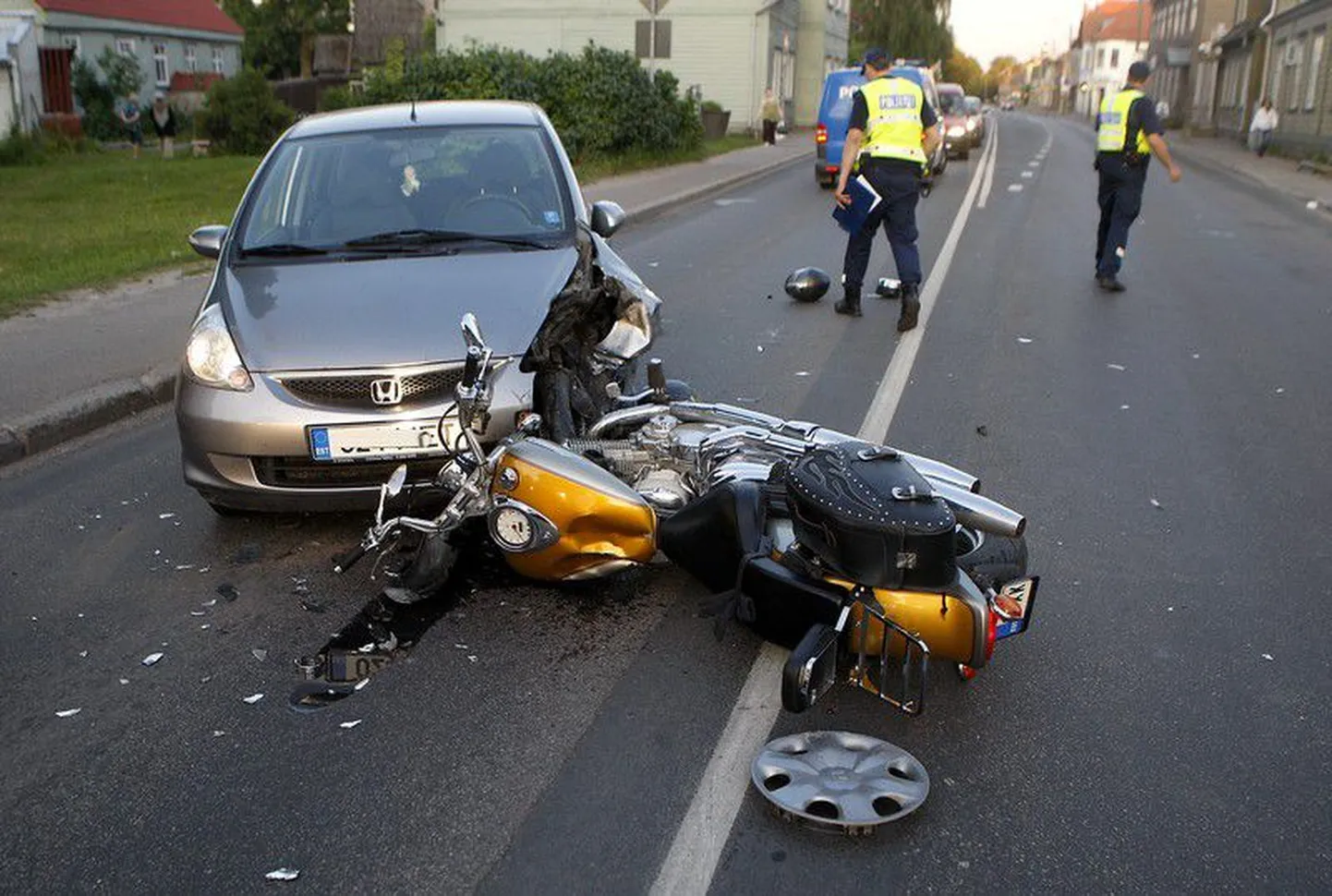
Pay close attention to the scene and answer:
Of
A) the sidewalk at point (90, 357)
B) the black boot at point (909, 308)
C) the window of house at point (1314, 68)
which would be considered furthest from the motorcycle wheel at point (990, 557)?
the window of house at point (1314, 68)

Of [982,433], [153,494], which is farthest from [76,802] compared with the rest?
[982,433]

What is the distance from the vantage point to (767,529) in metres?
3.95

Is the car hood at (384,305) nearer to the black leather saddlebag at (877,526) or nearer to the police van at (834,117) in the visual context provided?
the black leather saddlebag at (877,526)

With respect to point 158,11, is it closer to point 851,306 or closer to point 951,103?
point 951,103

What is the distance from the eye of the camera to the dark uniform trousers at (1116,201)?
36.0 ft

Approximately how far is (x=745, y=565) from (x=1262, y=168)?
31.1 m

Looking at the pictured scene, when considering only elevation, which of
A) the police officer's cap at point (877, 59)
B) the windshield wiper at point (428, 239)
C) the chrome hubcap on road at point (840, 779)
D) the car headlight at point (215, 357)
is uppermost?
the police officer's cap at point (877, 59)

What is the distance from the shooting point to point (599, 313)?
5211mm

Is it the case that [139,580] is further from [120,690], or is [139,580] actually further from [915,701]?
[915,701]

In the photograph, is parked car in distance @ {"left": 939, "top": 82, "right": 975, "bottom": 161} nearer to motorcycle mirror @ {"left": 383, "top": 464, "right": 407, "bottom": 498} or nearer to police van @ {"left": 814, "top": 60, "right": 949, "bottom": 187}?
police van @ {"left": 814, "top": 60, "right": 949, "bottom": 187}

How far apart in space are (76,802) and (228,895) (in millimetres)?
679

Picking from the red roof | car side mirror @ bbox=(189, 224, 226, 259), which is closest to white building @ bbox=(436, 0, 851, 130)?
the red roof

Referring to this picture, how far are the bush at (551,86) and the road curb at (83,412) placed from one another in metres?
16.6

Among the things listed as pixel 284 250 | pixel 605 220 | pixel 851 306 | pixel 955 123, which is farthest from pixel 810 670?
pixel 955 123
